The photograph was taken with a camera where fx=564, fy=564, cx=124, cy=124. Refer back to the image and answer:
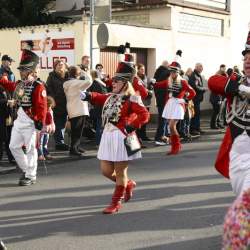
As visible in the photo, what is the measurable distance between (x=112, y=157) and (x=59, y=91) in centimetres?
513

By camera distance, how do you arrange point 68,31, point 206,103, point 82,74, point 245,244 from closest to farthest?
point 245,244 < point 82,74 < point 68,31 < point 206,103

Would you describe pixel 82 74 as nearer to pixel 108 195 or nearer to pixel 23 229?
pixel 108 195

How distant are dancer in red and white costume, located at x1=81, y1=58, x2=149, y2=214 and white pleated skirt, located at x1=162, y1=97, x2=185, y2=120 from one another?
15.3ft

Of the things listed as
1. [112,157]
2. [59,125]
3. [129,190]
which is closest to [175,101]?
[59,125]

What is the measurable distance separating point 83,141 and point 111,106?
21.9 feet

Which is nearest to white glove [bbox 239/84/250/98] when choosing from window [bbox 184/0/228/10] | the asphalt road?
the asphalt road

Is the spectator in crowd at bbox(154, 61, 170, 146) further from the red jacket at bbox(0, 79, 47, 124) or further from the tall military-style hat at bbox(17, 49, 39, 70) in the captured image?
the tall military-style hat at bbox(17, 49, 39, 70)

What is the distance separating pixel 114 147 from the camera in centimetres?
661

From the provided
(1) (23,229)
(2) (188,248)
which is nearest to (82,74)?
(1) (23,229)

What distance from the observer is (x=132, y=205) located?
711 centimetres

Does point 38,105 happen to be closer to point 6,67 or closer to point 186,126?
point 6,67

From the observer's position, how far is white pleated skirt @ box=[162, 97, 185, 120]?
11414 millimetres

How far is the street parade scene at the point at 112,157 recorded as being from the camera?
4.75m

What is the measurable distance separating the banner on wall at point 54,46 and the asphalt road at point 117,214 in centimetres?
661
